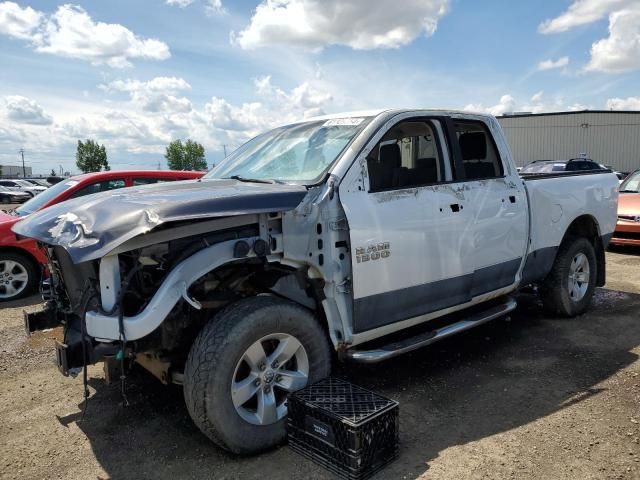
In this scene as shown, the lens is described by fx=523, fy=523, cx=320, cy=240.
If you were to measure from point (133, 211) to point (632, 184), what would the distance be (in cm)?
1068

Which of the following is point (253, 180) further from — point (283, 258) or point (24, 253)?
point (24, 253)

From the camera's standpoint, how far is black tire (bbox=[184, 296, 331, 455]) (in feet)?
9.27

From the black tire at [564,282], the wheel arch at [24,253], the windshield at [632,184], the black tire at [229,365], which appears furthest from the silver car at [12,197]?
the black tire at [229,365]

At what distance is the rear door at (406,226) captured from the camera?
11.2ft

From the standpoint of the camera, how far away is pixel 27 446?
329 centimetres

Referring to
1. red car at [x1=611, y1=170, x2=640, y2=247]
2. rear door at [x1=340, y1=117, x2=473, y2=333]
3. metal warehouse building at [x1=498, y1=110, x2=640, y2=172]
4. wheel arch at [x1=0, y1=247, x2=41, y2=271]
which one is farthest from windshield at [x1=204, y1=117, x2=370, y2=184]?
metal warehouse building at [x1=498, y1=110, x2=640, y2=172]

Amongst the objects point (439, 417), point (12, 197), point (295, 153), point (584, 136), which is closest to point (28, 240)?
point (295, 153)

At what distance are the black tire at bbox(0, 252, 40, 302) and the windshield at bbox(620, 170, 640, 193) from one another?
1052 cm

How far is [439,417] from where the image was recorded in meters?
3.47

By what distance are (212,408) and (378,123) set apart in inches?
85.8

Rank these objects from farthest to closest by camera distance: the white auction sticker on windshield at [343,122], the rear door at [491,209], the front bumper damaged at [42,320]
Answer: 1. the rear door at [491,209]
2. the white auction sticker on windshield at [343,122]
3. the front bumper damaged at [42,320]

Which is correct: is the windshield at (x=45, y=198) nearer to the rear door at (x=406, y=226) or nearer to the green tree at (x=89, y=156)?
the rear door at (x=406, y=226)

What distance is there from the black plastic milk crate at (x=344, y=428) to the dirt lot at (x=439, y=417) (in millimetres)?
101

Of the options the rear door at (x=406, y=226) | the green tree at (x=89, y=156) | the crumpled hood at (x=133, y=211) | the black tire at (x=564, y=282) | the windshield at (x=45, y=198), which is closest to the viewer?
the crumpled hood at (x=133, y=211)
